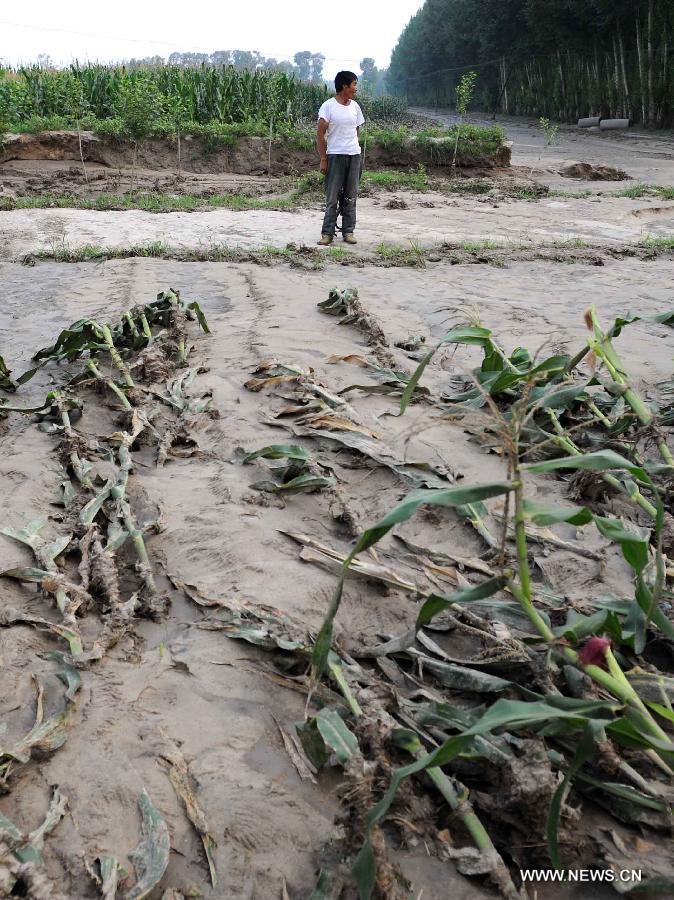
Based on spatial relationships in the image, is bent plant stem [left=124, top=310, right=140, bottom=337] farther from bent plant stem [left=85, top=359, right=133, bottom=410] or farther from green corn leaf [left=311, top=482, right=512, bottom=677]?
green corn leaf [left=311, top=482, right=512, bottom=677]

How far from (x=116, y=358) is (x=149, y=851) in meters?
2.82

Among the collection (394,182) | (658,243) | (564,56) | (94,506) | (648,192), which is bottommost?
(94,506)

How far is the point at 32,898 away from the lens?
119 cm

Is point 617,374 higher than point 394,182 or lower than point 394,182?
lower

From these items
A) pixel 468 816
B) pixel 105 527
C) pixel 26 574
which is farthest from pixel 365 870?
pixel 105 527

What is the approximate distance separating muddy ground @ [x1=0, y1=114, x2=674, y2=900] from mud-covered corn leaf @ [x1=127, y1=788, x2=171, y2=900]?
0.08 feet

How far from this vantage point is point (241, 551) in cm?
216

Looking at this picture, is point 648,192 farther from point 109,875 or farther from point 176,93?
point 109,875

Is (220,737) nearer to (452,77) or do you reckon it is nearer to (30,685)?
(30,685)

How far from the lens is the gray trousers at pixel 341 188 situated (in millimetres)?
7766

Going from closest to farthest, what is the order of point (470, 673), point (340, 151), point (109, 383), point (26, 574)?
1. point (470, 673)
2. point (26, 574)
3. point (109, 383)
4. point (340, 151)

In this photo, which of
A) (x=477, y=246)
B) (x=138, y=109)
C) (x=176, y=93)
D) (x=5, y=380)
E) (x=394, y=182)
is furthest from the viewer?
(x=176, y=93)

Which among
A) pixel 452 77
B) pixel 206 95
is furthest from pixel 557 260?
pixel 452 77

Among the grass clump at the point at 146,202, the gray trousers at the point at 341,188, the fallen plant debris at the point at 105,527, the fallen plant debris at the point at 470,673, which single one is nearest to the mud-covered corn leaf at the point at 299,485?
the fallen plant debris at the point at 470,673
